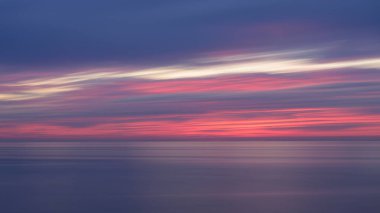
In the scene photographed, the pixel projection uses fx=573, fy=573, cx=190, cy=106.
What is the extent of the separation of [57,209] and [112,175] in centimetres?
1760

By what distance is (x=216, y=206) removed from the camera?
74.7ft

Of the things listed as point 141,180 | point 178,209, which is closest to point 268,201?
point 178,209

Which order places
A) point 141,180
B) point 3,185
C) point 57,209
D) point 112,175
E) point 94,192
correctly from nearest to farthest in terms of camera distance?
point 57,209
point 94,192
point 3,185
point 141,180
point 112,175

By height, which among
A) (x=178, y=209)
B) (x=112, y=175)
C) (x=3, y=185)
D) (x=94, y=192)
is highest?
(x=112, y=175)

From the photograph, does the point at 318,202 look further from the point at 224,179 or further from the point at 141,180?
the point at 141,180

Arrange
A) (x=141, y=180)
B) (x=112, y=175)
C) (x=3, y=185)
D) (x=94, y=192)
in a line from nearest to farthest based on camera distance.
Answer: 1. (x=94, y=192)
2. (x=3, y=185)
3. (x=141, y=180)
4. (x=112, y=175)

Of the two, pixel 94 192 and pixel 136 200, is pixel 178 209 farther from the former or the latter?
pixel 94 192

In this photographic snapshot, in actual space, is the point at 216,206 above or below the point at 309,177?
below

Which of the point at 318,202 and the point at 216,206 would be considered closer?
the point at 216,206

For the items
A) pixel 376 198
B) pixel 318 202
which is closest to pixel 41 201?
pixel 318 202

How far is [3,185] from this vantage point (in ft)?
109

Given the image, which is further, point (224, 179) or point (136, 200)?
point (224, 179)

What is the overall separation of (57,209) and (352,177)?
21503mm

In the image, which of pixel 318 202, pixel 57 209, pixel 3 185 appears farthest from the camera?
pixel 3 185
